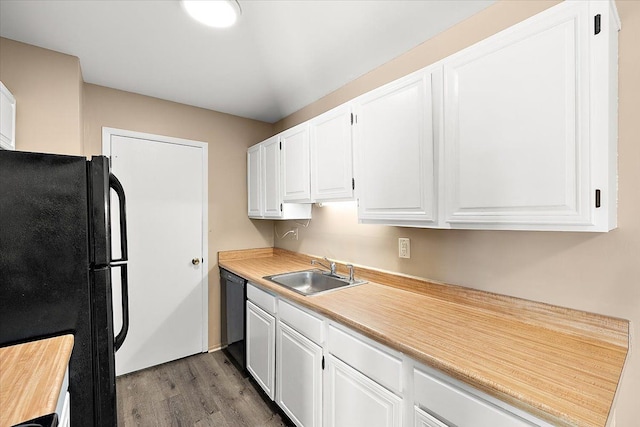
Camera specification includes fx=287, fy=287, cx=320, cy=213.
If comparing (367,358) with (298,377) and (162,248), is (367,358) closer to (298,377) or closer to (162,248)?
(298,377)

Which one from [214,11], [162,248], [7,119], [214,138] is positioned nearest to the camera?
[214,11]

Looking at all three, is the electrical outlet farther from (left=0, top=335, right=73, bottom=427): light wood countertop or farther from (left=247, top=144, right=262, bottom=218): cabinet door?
(left=0, top=335, right=73, bottom=427): light wood countertop

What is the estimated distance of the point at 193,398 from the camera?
7.18 feet

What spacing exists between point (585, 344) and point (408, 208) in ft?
2.86

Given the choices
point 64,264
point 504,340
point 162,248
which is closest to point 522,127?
point 504,340

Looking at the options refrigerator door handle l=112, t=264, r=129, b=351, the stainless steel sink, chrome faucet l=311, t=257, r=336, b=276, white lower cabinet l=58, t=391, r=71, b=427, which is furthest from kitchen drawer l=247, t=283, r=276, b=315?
white lower cabinet l=58, t=391, r=71, b=427

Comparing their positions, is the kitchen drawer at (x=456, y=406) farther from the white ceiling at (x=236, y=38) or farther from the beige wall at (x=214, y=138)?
the beige wall at (x=214, y=138)

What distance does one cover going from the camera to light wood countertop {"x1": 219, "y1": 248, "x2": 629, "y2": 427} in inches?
32.0

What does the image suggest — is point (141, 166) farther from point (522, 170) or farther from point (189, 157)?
point (522, 170)

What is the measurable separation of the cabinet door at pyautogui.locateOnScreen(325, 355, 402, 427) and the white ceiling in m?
1.83

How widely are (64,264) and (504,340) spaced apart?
172cm

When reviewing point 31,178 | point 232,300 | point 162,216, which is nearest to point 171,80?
point 162,216

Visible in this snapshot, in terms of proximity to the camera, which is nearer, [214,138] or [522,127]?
[522,127]

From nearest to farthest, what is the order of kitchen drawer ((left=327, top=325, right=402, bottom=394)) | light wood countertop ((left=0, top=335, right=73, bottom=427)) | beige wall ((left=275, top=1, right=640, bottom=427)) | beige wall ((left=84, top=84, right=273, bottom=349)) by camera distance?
light wood countertop ((left=0, top=335, right=73, bottom=427)), beige wall ((left=275, top=1, right=640, bottom=427)), kitchen drawer ((left=327, top=325, right=402, bottom=394)), beige wall ((left=84, top=84, right=273, bottom=349))
